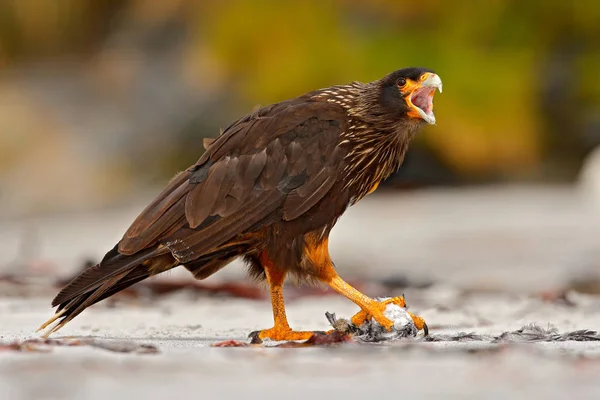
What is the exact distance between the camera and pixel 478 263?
10180mm

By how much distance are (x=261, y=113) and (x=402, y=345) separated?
165 cm

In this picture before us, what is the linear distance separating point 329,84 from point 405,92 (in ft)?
30.5

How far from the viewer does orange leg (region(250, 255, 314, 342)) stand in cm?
598

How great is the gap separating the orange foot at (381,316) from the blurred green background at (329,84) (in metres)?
9.15

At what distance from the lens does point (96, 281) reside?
5730 millimetres

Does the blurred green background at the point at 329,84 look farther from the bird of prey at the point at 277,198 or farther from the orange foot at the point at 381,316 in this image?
the orange foot at the point at 381,316

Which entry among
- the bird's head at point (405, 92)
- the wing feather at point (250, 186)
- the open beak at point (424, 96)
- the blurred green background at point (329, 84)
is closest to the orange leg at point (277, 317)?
the wing feather at point (250, 186)

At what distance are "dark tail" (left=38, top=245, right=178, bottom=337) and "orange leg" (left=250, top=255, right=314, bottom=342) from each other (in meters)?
0.57

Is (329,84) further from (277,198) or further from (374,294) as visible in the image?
(277,198)

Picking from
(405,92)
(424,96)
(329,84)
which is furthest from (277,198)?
(329,84)

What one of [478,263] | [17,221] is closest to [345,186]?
[478,263]

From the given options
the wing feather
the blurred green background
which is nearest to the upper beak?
the wing feather

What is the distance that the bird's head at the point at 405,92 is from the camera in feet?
20.0

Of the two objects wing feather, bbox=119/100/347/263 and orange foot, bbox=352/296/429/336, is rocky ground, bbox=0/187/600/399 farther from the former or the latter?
wing feather, bbox=119/100/347/263
